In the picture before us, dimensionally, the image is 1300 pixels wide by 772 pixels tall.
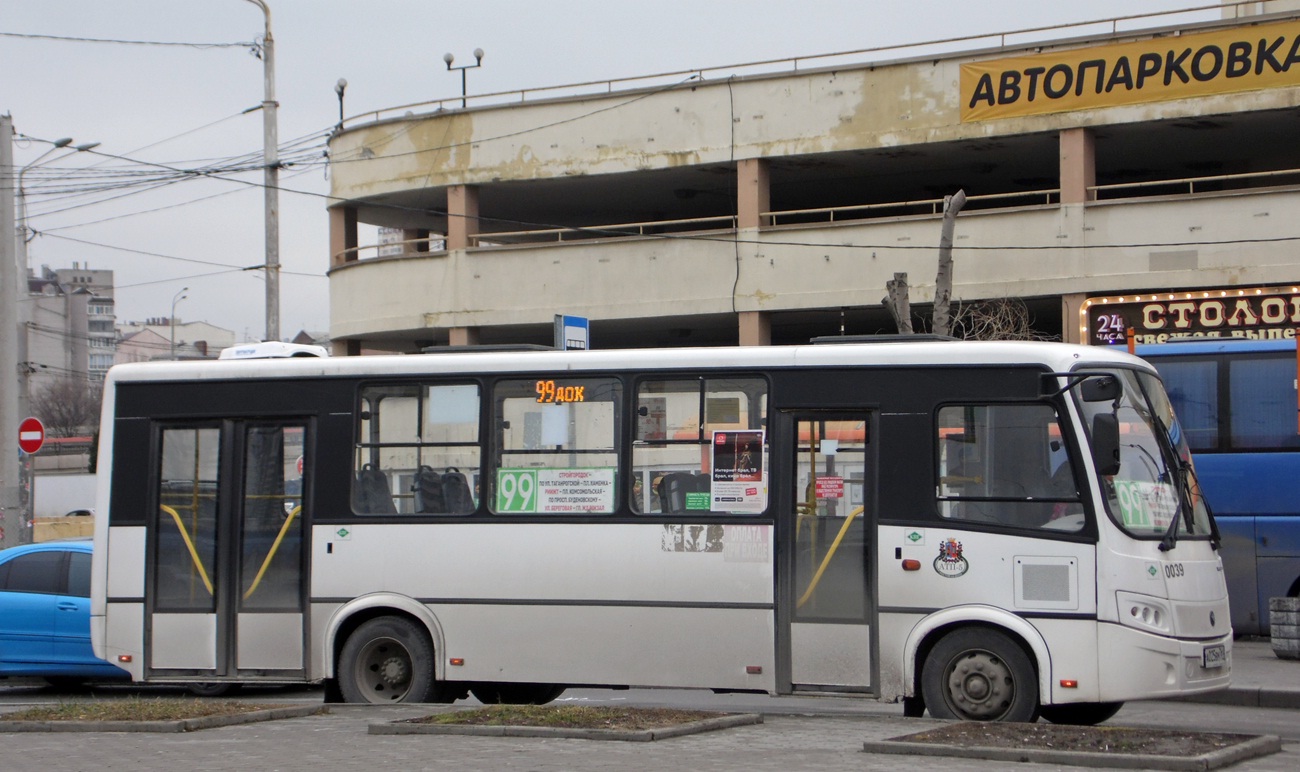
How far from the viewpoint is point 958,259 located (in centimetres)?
3209

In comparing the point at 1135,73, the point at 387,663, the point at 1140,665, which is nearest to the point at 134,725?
the point at 387,663

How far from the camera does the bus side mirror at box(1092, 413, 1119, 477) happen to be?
10367mm

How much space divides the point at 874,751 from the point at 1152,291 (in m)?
23.1

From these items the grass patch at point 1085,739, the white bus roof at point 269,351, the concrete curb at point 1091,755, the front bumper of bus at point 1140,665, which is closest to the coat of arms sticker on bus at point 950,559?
the front bumper of bus at point 1140,665

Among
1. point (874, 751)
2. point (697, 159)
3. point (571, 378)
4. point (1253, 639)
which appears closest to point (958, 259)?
point (697, 159)

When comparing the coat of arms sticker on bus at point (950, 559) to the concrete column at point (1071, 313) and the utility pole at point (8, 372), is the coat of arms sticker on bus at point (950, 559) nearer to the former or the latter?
the utility pole at point (8, 372)

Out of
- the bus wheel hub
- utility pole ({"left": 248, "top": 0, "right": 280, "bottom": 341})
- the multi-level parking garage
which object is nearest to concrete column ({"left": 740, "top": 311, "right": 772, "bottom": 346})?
the multi-level parking garage

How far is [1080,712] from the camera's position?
11.0 m

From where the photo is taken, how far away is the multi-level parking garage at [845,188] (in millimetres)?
29703

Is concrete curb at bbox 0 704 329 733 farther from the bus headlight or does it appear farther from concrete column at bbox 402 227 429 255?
concrete column at bbox 402 227 429 255

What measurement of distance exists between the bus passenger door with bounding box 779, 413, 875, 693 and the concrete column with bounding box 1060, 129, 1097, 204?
69.3 ft

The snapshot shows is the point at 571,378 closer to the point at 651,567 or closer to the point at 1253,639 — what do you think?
the point at 651,567

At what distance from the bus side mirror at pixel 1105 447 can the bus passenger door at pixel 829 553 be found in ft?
5.27

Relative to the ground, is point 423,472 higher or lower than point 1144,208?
lower
